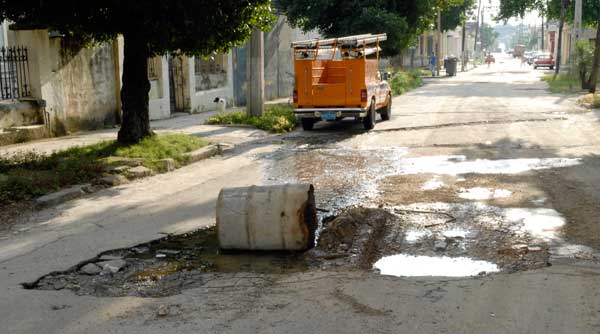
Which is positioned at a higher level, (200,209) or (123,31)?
(123,31)

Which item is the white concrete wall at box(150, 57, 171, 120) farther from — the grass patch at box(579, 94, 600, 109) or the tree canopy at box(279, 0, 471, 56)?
the grass patch at box(579, 94, 600, 109)

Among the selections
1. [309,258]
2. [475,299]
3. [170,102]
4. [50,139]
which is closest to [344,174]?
[309,258]

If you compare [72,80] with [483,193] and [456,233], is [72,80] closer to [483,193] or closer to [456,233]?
[483,193]

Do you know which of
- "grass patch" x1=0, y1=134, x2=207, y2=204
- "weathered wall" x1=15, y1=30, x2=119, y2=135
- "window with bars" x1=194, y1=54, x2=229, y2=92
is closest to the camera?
"grass patch" x1=0, y1=134, x2=207, y2=204

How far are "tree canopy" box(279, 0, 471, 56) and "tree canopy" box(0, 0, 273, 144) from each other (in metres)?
12.5

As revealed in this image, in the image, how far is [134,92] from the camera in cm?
1263

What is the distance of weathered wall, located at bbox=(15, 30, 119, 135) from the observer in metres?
15.0

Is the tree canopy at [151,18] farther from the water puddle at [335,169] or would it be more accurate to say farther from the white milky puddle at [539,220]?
the white milky puddle at [539,220]

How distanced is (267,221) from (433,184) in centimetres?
397

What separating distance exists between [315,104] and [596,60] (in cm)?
1560

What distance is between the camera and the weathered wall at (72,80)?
49.2 feet

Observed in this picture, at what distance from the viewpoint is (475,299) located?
5.27 metres

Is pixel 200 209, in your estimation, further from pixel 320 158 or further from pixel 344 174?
pixel 320 158

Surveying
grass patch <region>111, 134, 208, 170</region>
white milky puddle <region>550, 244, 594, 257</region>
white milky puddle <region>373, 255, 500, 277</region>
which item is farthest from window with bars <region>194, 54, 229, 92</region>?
white milky puddle <region>550, 244, 594, 257</region>
